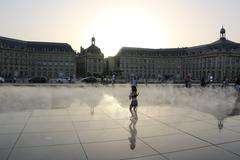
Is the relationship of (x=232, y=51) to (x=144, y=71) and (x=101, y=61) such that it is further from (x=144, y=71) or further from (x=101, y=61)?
(x=101, y=61)

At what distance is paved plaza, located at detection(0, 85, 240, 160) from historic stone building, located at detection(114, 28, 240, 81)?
115 metres

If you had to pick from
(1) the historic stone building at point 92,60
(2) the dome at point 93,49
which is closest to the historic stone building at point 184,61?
(1) the historic stone building at point 92,60

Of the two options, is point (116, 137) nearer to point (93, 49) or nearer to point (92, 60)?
point (92, 60)

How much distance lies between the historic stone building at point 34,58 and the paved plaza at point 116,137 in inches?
4490

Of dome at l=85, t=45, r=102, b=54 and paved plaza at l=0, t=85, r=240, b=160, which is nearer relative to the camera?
paved plaza at l=0, t=85, r=240, b=160

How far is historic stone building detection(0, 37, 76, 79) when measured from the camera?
124 metres

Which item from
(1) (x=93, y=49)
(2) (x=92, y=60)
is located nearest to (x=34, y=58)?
(2) (x=92, y=60)

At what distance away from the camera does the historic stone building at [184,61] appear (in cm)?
12494

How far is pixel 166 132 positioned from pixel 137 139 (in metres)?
1.29

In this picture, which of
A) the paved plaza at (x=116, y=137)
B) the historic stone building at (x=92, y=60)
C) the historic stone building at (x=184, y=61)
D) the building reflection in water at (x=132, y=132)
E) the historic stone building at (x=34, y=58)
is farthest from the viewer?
the historic stone building at (x=92, y=60)

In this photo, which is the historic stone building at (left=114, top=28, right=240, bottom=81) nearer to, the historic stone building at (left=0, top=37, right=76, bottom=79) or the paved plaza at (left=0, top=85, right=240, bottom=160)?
the historic stone building at (left=0, top=37, right=76, bottom=79)

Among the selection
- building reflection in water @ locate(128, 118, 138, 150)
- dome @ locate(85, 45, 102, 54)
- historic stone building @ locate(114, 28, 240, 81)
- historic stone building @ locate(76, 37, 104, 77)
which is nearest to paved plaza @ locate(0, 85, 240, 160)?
building reflection in water @ locate(128, 118, 138, 150)

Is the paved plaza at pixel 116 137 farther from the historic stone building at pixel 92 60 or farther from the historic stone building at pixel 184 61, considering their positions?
the historic stone building at pixel 92 60

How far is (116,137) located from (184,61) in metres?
145
